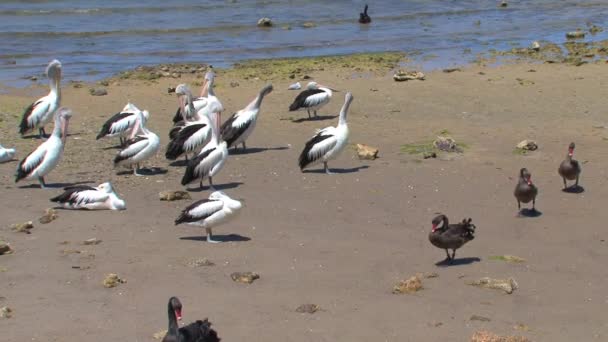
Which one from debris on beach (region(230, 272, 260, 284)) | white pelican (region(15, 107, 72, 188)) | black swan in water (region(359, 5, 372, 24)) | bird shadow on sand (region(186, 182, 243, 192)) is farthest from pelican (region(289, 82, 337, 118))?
black swan in water (region(359, 5, 372, 24))

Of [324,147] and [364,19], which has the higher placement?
[324,147]

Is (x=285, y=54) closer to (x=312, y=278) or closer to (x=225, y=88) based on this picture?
(x=225, y=88)

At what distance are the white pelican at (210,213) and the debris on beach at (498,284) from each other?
2.67 metres

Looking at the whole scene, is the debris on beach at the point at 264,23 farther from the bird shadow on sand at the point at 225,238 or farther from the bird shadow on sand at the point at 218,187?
the bird shadow on sand at the point at 225,238

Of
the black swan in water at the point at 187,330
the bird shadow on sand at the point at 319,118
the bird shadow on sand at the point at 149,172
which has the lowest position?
the bird shadow on sand at the point at 319,118

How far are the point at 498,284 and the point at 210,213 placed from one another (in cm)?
306

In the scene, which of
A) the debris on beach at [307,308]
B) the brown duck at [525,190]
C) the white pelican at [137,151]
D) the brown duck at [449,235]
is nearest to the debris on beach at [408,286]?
the brown duck at [449,235]

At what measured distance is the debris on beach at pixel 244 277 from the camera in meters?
9.11

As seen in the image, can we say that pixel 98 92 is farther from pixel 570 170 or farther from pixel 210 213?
pixel 570 170

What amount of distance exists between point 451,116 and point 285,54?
30.4 ft

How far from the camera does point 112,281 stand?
29.5ft

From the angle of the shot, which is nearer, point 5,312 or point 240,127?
point 5,312

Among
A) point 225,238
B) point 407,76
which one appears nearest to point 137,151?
point 225,238

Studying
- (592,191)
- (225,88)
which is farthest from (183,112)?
(592,191)
